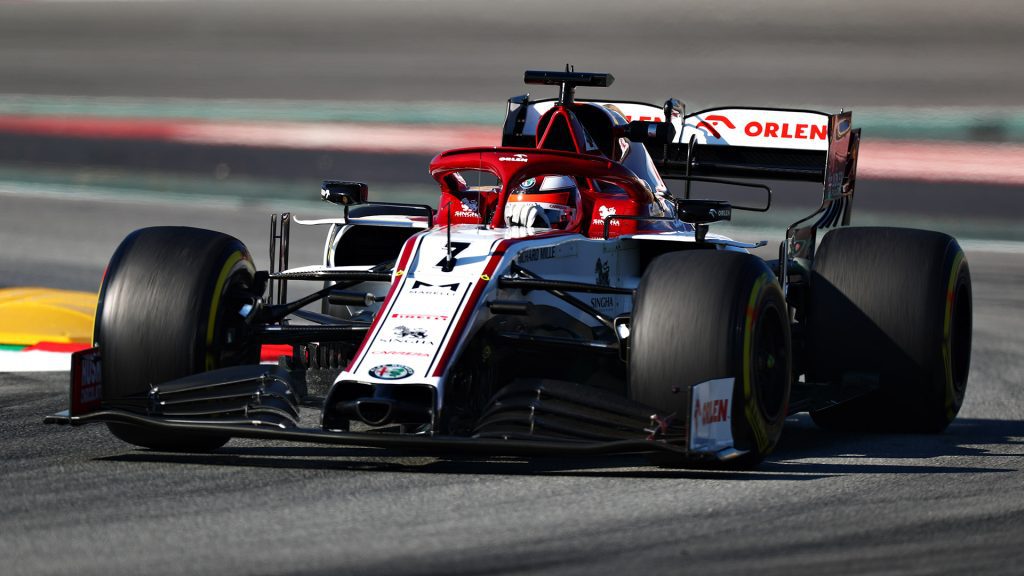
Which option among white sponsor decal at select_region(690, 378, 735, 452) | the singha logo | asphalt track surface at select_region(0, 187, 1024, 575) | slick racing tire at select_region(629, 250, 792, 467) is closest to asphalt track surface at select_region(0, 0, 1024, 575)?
asphalt track surface at select_region(0, 187, 1024, 575)

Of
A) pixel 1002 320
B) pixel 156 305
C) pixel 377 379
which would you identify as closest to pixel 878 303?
pixel 377 379

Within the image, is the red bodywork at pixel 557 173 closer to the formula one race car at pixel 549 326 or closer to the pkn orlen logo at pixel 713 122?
the formula one race car at pixel 549 326

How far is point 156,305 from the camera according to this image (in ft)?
22.2

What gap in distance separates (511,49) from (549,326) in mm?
19875

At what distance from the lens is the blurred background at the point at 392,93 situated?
1842cm

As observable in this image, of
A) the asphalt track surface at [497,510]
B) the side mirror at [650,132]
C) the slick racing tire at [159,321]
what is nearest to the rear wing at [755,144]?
the side mirror at [650,132]

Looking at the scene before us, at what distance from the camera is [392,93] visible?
78.8 feet

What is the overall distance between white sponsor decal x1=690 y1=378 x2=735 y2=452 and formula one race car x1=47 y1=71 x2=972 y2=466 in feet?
0.03

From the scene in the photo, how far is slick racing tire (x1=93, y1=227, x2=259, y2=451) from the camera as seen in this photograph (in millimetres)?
6727

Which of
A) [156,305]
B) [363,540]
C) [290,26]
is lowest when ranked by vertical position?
[363,540]

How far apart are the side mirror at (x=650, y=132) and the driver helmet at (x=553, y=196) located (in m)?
0.61

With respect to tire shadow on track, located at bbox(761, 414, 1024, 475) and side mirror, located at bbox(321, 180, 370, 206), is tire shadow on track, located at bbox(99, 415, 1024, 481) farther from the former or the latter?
side mirror, located at bbox(321, 180, 370, 206)

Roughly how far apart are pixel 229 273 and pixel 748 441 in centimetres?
235

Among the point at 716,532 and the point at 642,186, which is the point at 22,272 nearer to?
the point at 642,186
